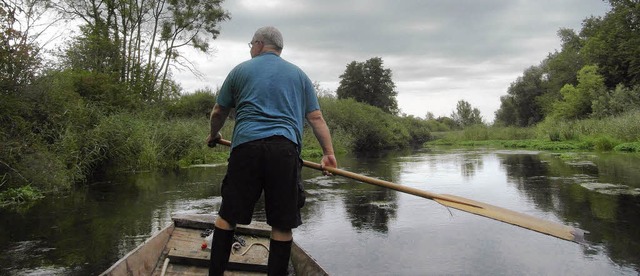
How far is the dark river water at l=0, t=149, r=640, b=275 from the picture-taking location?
191 inches

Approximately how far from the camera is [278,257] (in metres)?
3.00

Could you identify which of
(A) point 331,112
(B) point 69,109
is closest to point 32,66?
(B) point 69,109

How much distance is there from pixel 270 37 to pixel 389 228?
13.4 feet

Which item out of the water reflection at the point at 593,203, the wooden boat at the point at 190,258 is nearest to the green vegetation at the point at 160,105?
the wooden boat at the point at 190,258

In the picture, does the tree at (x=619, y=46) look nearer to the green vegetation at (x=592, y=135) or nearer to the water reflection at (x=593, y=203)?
the green vegetation at (x=592, y=135)

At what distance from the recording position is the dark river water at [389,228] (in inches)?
191

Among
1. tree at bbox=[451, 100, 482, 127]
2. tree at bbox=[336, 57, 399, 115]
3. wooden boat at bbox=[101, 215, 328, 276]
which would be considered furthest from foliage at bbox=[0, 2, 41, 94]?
tree at bbox=[451, 100, 482, 127]

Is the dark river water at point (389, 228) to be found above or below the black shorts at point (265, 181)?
below

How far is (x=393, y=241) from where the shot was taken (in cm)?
585

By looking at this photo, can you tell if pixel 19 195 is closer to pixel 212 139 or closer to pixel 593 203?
pixel 212 139

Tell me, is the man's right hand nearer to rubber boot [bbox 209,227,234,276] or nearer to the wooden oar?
the wooden oar

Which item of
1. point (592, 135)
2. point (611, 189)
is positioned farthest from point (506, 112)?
point (611, 189)

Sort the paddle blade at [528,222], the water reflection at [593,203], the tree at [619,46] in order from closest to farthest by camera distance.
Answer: the paddle blade at [528,222] < the water reflection at [593,203] < the tree at [619,46]

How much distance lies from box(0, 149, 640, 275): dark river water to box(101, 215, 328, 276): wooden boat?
836 mm
